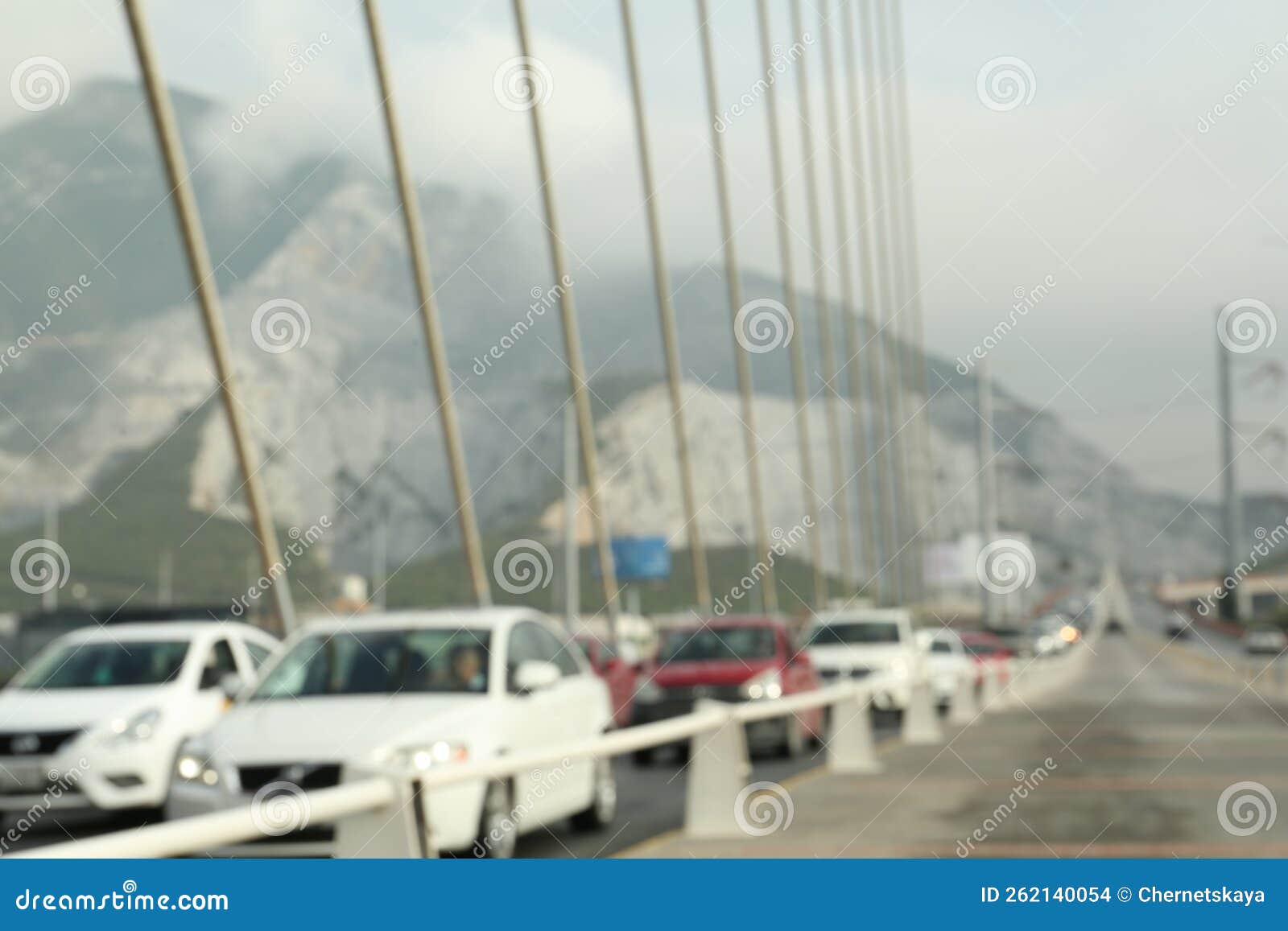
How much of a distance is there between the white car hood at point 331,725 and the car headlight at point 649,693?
431 inches

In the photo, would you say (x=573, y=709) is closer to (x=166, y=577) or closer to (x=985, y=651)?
(x=985, y=651)

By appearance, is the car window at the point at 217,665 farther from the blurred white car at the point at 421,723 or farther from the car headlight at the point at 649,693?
the car headlight at the point at 649,693

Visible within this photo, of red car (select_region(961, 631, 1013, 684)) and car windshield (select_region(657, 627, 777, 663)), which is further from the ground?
red car (select_region(961, 631, 1013, 684))

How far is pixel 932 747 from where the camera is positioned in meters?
20.8

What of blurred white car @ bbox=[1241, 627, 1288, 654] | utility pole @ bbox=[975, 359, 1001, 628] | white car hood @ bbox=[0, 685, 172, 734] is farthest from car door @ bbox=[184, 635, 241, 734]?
blurred white car @ bbox=[1241, 627, 1288, 654]

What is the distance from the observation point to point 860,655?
29.0 metres

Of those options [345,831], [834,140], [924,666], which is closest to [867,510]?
[834,140]

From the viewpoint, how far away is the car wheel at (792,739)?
2008 cm

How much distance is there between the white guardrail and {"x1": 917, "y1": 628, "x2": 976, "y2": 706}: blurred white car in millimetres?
6879

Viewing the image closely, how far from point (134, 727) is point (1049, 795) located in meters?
6.78

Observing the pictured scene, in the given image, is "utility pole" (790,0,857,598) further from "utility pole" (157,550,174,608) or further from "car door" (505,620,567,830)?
"utility pole" (157,550,174,608)

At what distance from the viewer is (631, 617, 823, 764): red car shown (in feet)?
70.7

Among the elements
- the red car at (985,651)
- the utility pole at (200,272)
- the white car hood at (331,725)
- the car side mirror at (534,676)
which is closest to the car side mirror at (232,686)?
the white car hood at (331,725)
